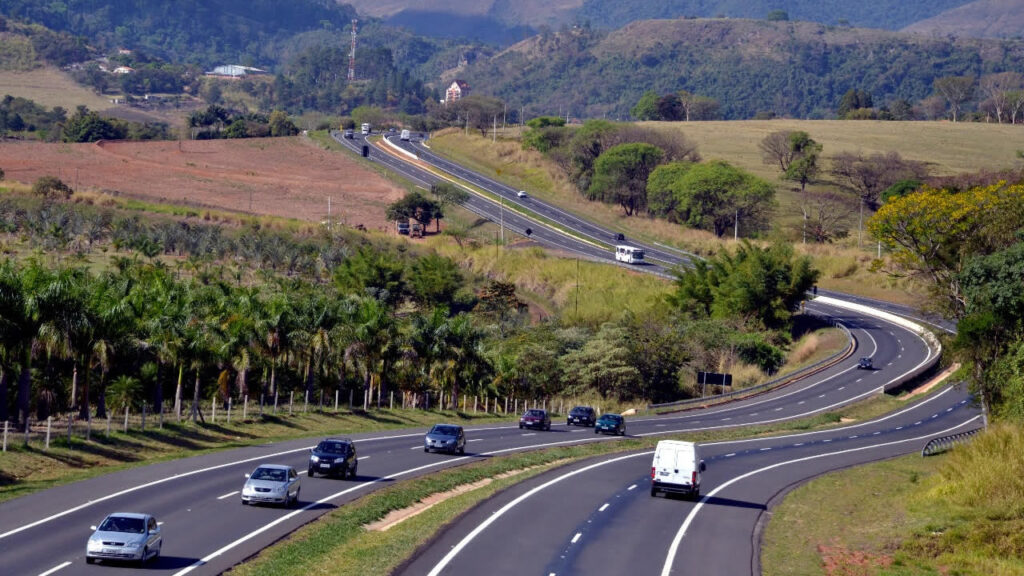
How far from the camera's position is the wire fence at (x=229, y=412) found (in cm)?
4028

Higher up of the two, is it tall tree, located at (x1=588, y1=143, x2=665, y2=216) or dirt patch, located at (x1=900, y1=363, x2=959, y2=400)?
tall tree, located at (x1=588, y1=143, x2=665, y2=216)

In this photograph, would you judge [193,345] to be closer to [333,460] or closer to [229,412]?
[229,412]

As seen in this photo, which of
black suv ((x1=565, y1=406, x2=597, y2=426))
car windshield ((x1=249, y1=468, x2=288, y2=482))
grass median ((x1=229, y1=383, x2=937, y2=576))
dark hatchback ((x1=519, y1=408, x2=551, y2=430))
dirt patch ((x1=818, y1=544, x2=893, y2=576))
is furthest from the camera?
black suv ((x1=565, y1=406, x2=597, y2=426))

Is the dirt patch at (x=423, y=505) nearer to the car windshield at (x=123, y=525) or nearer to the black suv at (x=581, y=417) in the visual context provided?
the car windshield at (x=123, y=525)

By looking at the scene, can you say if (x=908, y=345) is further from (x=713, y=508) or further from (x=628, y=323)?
(x=713, y=508)

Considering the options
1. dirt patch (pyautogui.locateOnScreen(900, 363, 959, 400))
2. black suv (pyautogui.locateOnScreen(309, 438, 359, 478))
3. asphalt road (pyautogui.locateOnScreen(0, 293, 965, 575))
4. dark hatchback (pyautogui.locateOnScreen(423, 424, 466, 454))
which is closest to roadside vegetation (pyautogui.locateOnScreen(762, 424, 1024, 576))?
asphalt road (pyautogui.locateOnScreen(0, 293, 965, 575))

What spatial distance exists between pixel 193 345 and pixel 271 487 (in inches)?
775

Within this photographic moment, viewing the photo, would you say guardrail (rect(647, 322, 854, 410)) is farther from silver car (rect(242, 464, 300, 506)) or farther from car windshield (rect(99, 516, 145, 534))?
car windshield (rect(99, 516, 145, 534))

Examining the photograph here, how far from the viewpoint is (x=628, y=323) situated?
89.3 meters

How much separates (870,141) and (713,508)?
575 feet

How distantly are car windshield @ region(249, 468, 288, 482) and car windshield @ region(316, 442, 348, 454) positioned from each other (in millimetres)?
6019

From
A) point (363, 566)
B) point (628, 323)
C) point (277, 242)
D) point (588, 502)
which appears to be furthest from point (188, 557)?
point (277, 242)

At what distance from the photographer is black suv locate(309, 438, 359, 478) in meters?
38.0

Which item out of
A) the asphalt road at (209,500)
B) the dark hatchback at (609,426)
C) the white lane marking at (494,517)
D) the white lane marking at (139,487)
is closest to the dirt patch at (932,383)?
the asphalt road at (209,500)
